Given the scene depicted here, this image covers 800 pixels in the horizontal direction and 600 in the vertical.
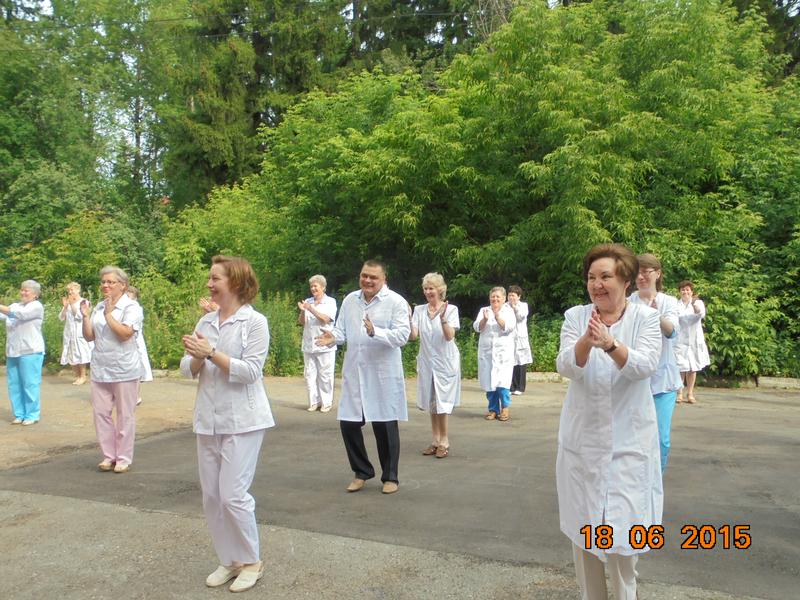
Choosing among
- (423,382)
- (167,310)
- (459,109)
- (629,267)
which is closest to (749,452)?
(423,382)

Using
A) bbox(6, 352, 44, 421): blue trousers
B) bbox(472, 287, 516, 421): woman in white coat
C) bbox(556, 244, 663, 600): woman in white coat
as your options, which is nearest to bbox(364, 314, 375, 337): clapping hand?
bbox(556, 244, 663, 600): woman in white coat

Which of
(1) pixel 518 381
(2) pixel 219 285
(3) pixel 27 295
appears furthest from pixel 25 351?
(1) pixel 518 381

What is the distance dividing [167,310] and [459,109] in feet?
31.1

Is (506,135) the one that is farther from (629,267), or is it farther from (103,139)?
(103,139)

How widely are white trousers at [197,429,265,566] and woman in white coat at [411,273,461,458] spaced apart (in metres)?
3.79

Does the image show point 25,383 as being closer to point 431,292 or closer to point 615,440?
point 431,292

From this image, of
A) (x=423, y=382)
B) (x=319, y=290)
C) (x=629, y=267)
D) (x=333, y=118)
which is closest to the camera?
(x=629, y=267)

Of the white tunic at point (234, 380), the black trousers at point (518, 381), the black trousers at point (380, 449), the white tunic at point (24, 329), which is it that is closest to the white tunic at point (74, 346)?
the white tunic at point (24, 329)

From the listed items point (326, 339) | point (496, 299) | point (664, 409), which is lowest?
point (664, 409)

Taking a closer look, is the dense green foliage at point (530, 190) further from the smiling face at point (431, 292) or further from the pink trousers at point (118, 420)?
the pink trousers at point (118, 420)

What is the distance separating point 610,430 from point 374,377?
11.4ft

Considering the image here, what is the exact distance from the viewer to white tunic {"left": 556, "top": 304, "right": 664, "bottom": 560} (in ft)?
11.6

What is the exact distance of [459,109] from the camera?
63.2 feet

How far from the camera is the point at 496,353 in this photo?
35.2 ft
